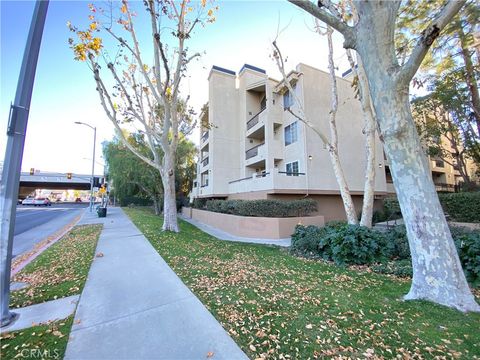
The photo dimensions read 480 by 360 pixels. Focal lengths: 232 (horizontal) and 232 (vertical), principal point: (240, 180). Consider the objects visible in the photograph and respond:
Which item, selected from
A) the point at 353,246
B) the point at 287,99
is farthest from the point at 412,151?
the point at 287,99

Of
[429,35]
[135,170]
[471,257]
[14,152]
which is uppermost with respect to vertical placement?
[135,170]

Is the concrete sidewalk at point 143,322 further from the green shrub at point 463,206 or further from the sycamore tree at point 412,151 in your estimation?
the green shrub at point 463,206

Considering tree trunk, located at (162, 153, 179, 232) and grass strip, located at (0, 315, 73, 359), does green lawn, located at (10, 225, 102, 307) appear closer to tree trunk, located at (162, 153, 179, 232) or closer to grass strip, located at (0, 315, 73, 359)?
grass strip, located at (0, 315, 73, 359)

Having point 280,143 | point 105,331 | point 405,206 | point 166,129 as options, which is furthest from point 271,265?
point 280,143

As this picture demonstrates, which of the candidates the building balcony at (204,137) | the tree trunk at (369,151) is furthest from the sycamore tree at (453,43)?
the building balcony at (204,137)

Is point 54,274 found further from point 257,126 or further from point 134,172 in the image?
point 134,172

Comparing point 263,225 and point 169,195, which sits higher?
point 169,195

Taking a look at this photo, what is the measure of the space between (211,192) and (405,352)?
18.9 metres

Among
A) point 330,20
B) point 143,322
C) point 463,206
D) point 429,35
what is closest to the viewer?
point 143,322

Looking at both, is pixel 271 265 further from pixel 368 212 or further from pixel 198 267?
pixel 368 212

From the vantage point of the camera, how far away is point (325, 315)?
12.3ft

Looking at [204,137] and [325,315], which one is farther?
[204,137]

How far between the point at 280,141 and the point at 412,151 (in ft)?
46.0

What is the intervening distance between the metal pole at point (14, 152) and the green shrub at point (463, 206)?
18.9 metres
